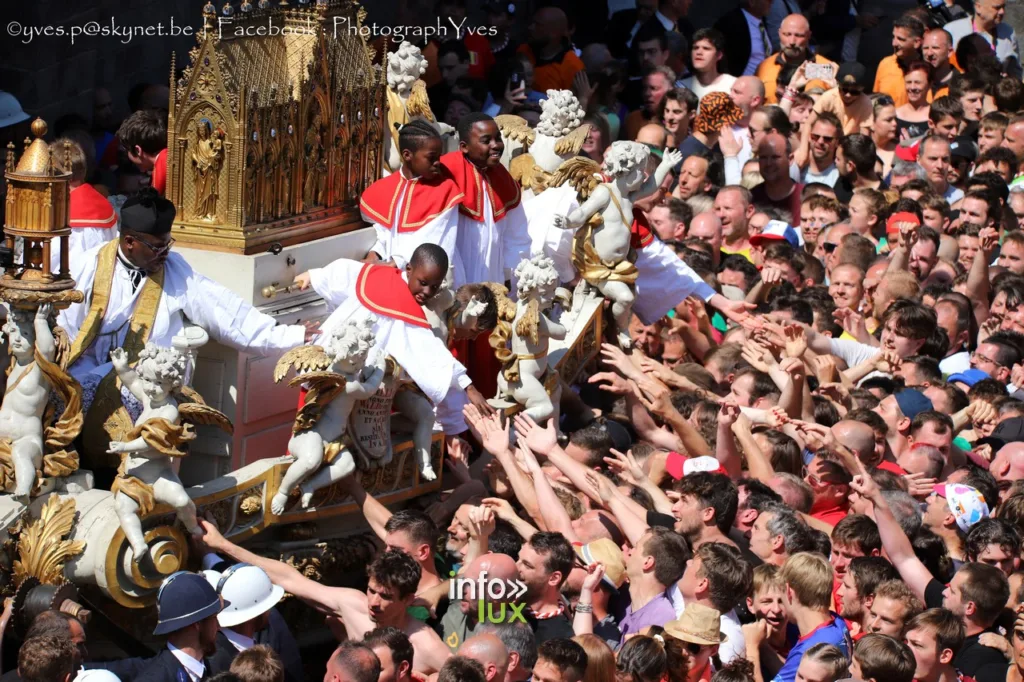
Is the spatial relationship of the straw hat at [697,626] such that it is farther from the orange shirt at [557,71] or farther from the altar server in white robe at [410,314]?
the orange shirt at [557,71]

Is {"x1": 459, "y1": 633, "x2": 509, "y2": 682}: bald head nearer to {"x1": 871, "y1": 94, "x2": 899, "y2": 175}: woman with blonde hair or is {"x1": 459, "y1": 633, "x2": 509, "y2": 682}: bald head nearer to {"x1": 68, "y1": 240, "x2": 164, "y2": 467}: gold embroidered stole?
{"x1": 68, "y1": 240, "x2": 164, "y2": 467}: gold embroidered stole

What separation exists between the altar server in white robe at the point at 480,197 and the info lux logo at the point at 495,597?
2.78 metres

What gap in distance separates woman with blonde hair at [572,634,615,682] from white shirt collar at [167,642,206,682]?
1.35 meters

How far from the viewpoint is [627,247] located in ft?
36.7

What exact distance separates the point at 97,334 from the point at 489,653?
8.16 feet

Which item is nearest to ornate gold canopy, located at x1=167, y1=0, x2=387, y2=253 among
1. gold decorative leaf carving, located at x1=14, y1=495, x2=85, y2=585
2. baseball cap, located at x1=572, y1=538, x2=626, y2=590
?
gold decorative leaf carving, located at x1=14, y1=495, x2=85, y2=585

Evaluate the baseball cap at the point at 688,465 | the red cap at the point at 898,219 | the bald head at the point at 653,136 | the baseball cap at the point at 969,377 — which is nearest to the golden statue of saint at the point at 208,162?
the baseball cap at the point at 688,465

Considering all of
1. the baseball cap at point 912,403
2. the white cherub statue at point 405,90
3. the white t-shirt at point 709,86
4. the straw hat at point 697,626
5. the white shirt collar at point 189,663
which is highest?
the white cherub statue at point 405,90

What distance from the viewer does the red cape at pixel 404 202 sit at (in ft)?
32.7

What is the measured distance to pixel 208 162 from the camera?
30.2ft

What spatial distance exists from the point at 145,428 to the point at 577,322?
356 centimetres

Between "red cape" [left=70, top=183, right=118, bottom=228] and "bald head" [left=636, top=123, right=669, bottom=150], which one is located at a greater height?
"red cape" [left=70, top=183, right=118, bottom=228]

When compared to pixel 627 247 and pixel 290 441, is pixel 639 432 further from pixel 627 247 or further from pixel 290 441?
pixel 290 441

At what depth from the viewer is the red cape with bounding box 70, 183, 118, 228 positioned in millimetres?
9227
